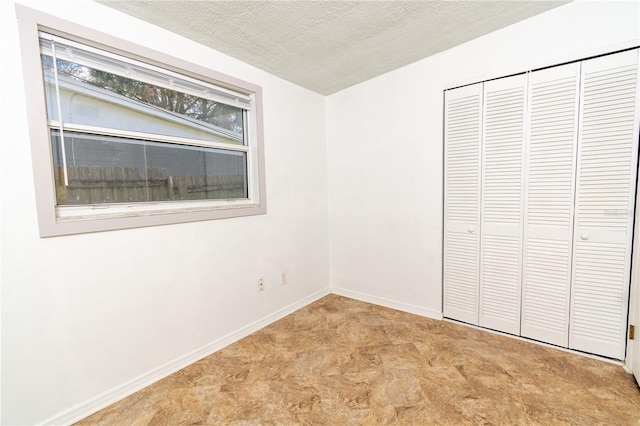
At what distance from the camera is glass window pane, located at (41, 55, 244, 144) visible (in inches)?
61.0

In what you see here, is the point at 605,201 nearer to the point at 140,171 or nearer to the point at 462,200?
the point at 462,200

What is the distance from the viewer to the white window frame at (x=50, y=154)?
4.47 feet

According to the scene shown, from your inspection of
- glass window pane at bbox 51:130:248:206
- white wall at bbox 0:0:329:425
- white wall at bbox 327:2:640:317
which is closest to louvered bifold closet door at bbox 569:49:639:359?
white wall at bbox 327:2:640:317

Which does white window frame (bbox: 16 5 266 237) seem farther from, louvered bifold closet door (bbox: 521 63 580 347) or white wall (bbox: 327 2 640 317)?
louvered bifold closet door (bbox: 521 63 580 347)

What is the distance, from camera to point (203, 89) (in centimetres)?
215

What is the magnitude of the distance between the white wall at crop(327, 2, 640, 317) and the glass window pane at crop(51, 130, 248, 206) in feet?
4.24

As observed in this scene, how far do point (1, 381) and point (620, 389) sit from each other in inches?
132

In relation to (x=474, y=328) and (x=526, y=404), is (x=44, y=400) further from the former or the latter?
(x=474, y=328)

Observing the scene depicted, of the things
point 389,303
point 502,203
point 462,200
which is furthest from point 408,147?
point 389,303

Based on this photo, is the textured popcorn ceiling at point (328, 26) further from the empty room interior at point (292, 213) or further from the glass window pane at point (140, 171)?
the glass window pane at point (140, 171)

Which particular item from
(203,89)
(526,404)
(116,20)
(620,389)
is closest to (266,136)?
(203,89)

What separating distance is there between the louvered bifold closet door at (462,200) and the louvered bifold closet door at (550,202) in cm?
35

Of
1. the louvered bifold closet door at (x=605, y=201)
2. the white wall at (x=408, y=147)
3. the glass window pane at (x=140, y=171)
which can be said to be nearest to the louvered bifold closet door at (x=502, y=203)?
the white wall at (x=408, y=147)

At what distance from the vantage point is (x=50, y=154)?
4.79 feet
